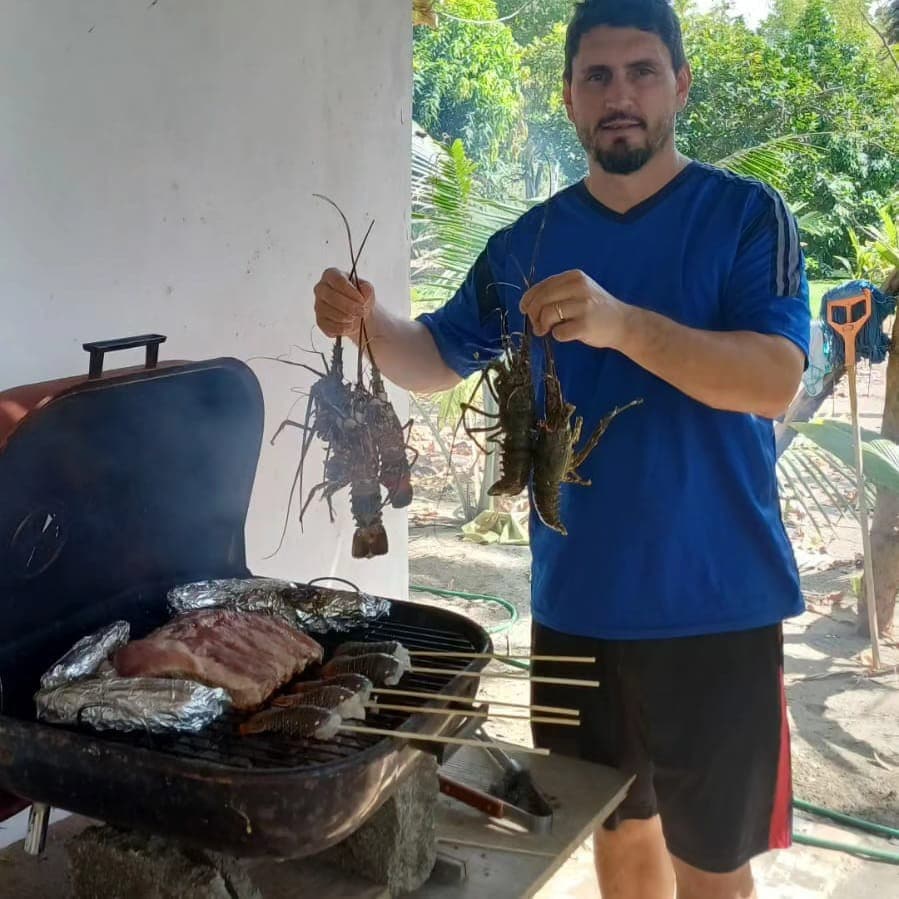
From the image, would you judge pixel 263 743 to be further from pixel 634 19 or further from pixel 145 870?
pixel 634 19

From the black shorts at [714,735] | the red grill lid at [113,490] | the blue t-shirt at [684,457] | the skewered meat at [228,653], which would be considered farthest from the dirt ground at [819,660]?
the red grill lid at [113,490]

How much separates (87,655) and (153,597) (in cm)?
44

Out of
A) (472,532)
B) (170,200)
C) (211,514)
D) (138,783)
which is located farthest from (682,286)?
(472,532)

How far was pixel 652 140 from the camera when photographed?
2604 mm

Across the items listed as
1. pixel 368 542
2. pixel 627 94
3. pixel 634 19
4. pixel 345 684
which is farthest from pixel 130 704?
pixel 634 19

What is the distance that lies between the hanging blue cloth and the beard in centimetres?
398

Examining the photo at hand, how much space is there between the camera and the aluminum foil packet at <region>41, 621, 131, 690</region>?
1821mm

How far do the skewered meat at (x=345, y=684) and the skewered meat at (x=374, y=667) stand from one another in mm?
31

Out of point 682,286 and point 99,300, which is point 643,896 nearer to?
point 682,286

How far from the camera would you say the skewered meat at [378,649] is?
205cm

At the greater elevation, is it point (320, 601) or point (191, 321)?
point (191, 321)

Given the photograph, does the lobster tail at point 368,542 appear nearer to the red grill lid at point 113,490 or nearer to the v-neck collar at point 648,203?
the red grill lid at point 113,490

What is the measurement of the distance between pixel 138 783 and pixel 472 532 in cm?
827

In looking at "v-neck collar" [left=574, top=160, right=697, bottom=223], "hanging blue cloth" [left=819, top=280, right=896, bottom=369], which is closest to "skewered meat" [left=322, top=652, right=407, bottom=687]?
"v-neck collar" [left=574, top=160, right=697, bottom=223]
